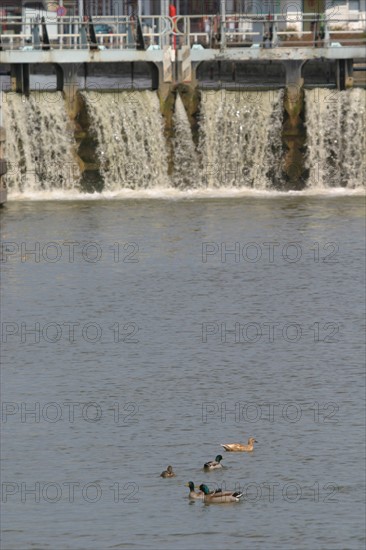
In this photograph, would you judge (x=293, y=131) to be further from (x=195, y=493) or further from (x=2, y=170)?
(x=195, y=493)

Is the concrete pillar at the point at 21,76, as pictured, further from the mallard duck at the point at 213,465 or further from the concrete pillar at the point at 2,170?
the mallard duck at the point at 213,465

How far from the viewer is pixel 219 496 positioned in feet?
85.8

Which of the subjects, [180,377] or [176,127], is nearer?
[180,377]

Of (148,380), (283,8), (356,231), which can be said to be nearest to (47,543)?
(148,380)

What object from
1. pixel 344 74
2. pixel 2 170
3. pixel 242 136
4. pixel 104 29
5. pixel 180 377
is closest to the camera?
pixel 180 377

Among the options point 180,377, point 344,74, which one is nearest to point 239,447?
point 180,377

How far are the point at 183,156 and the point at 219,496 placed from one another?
35292mm

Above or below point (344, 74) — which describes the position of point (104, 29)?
above

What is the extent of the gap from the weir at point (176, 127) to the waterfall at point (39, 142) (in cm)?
4

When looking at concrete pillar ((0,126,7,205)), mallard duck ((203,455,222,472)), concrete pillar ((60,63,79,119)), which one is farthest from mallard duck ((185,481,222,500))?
concrete pillar ((60,63,79,119))

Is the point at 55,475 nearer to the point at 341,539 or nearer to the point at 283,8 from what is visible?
the point at 341,539

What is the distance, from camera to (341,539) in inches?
981

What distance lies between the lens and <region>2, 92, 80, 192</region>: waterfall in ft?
196

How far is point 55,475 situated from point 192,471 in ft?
7.22
